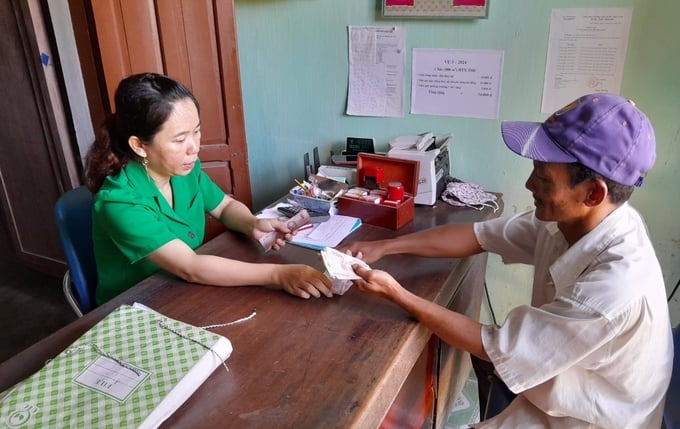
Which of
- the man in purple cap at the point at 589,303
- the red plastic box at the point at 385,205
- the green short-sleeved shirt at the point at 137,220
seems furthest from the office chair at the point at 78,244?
the man in purple cap at the point at 589,303

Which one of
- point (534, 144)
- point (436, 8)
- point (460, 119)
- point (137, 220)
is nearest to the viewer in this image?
point (534, 144)

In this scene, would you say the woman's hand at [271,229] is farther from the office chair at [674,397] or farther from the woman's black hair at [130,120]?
the office chair at [674,397]

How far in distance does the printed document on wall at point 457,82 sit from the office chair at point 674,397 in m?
1.04

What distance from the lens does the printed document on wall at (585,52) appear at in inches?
62.9

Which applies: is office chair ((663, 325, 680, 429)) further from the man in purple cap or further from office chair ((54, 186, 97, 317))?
office chair ((54, 186, 97, 317))

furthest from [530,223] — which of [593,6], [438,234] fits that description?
[593,6]

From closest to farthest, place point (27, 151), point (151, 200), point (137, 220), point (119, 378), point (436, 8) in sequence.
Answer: point (119, 378)
point (137, 220)
point (151, 200)
point (436, 8)
point (27, 151)

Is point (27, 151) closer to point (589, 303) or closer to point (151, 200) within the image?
point (151, 200)

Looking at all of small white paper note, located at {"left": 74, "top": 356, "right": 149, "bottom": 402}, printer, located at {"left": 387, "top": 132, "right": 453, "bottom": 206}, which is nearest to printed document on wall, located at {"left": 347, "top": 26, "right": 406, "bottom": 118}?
printer, located at {"left": 387, "top": 132, "right": 453, "bottom": 206}

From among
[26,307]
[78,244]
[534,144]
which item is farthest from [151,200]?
A: [26,307]

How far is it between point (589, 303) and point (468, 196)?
0.94 meters

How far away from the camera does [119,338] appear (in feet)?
3.14

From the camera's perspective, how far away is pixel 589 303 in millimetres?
905

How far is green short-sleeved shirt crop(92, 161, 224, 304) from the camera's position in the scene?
1255 millimetres
